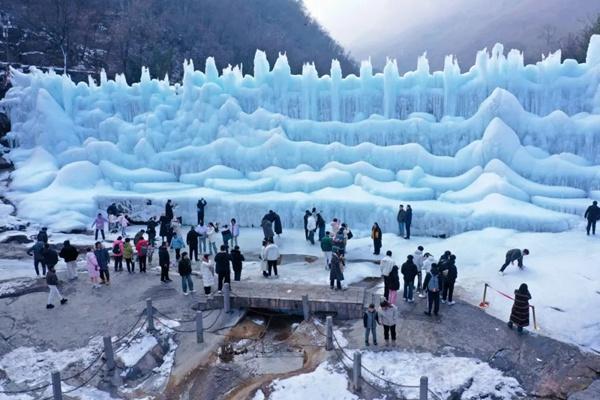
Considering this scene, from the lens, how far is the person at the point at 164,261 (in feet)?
48.0

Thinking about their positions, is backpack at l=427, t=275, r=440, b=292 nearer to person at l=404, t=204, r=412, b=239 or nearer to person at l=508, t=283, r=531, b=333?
person at l=508, t=283, r=531, b=333

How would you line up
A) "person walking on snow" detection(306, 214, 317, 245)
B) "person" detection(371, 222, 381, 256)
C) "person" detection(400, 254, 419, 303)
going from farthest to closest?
1. "person walking on snow" detection(306, 214, 317, 245)
2. "person" detection(371, 222, 381, 256)
3. "person" detection(400, 254, 419, 303)

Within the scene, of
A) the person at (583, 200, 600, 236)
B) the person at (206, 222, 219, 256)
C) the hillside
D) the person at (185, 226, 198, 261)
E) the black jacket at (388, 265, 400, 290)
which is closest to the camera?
the black jacket at (388, 265, 400, 290)

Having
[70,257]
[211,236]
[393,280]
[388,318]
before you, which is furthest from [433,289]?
[70,257]

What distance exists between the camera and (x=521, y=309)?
11.5 meters

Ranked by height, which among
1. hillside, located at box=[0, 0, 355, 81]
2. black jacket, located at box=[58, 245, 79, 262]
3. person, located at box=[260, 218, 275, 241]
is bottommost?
black jacket, located at box=[58, 245, 79, 262]

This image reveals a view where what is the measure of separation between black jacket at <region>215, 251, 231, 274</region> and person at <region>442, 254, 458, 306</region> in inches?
230

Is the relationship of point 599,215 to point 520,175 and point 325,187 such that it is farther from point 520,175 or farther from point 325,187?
point 325,187

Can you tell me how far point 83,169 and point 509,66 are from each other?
Answer: 21.6 metres

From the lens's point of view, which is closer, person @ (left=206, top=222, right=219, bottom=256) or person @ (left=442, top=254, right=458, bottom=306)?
person @ (left=442, top=254, right=458, bottom=306)

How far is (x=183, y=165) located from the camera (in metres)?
26.0

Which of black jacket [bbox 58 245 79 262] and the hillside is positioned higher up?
the hillside

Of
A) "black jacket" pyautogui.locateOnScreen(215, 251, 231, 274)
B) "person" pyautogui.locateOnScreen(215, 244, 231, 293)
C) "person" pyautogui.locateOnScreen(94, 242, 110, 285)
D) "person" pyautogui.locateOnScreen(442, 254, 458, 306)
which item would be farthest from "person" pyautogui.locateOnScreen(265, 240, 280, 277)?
"person" pyautogui.locateOnScreen(442, 254, 458, 306)

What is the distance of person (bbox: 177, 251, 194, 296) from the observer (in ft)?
45.0
